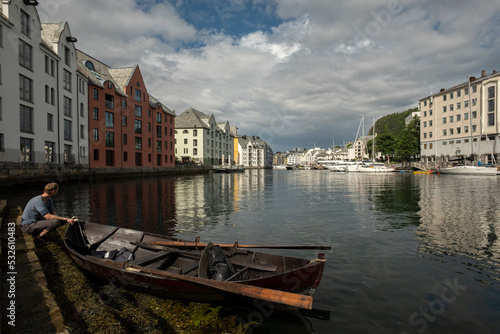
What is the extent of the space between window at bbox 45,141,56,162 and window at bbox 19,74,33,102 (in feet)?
18.9

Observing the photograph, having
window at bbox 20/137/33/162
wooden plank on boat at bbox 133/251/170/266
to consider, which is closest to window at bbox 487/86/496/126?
wooden plank on boat at bbox 133/251/170/266

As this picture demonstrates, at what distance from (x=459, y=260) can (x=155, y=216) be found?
14071mm

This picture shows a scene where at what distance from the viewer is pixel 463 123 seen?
2835 inches

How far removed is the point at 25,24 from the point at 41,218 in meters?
31.5

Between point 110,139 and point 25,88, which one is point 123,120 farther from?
point 25,88

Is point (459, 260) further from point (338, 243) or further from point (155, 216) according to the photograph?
point (155, 216)

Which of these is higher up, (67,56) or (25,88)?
(67,56)

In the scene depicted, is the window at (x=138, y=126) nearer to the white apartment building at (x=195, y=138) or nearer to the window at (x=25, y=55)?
the window at (x=25, y=55)

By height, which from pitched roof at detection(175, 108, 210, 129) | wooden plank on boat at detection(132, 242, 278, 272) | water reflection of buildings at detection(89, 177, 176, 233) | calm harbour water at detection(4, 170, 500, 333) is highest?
pitched roof at detection(175, 108, 210, 129)

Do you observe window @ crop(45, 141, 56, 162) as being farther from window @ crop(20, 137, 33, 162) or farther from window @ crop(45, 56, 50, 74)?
window @ crop(45, 56, 50, 74)

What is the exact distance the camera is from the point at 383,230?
1316 cm

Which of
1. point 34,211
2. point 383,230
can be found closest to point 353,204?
point 383,230

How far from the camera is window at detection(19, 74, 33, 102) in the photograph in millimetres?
29609

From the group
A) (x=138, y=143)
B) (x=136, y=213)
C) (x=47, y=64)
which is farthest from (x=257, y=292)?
(x=138, y=143)
